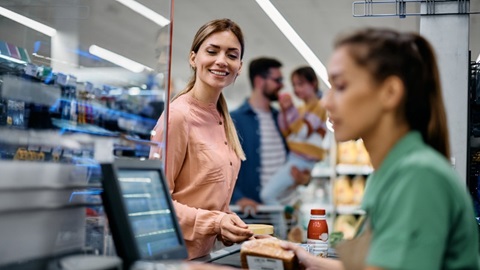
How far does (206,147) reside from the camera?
9.05 ft

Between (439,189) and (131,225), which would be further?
(131,225)

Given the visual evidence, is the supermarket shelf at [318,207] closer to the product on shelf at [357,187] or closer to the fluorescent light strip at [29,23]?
the product on shelf at [357,187]

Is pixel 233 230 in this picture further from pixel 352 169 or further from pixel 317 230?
pixel 352 169

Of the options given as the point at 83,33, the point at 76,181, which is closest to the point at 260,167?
the point at 83,33

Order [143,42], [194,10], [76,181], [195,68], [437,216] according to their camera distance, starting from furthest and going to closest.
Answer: [194,10] < [143,42] < [195,68] < [76,181] < [437,216]

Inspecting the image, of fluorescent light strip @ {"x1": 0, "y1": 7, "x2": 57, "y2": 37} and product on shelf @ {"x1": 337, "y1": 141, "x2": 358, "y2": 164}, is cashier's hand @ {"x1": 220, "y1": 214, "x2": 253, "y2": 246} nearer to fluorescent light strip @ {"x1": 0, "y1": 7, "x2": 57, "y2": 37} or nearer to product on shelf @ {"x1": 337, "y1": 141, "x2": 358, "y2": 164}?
fluorescent light strip @ {"x1": 0, "y1": 7, "x2": 57, "y2": 37}

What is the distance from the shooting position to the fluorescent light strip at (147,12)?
2666 millimetres

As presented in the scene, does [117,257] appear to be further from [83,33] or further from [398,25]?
[398,25]

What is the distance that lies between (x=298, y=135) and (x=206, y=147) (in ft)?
22.3

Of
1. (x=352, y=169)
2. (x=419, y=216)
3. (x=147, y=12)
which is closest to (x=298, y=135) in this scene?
(x=352, y=169)

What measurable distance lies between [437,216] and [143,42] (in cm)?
237

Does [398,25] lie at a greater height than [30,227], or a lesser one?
greater

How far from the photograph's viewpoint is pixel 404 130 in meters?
1.41

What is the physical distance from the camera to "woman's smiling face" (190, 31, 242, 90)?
2.84m
